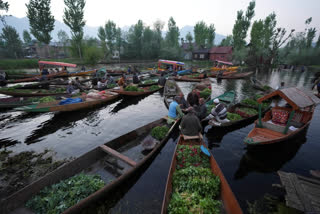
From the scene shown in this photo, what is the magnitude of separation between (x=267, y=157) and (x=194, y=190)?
5451 mm

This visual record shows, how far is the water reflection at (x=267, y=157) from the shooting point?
6.76 m

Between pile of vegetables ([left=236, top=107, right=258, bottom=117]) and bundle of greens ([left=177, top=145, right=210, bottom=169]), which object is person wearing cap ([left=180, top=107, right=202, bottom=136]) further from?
pile of vegetables ([left=236, top=107, right=258, bottom=117])

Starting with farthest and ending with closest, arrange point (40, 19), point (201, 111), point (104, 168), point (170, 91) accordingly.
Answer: point (40, 19)
point (170, 91)
point (201, 111)
point (104, 168)

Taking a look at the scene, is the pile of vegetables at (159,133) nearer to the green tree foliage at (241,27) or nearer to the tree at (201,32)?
the green tree foliage at (241,27)

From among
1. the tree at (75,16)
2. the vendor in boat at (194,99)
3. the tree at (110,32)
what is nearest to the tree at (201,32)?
the tree at (110,32)

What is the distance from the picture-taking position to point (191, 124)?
692 cm

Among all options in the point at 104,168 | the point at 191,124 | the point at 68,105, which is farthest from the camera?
the point at 68,105

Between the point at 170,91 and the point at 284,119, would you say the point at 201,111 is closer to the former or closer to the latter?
the point at 284,119

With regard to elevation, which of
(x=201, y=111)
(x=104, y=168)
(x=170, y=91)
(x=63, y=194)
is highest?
(x=201, y=111)

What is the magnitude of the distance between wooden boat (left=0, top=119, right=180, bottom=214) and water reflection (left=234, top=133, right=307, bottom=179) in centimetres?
406

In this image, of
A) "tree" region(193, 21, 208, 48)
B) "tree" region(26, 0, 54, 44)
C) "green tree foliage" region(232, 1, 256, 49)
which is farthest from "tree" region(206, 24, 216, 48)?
"tree" region(26, 0, 54, 44)

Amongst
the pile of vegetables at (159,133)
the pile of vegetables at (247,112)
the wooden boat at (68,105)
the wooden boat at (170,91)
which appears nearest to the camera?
the pile of vegetables at (159,133)

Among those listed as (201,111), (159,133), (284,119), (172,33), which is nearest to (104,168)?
(159,133)

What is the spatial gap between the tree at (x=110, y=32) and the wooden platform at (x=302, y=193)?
74752mm
